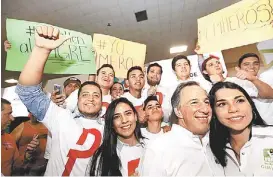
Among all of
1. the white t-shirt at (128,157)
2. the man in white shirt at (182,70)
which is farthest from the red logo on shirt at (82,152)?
the man in white shirt at (182,70)

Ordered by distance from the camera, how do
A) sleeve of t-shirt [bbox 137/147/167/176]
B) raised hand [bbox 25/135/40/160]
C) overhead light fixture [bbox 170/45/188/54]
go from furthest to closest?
1. overhead light fixture [bbox 170/45/188/54]
2. raised hand [bbox 25/135/40/160]
3. sleeve of t-shirt [bbox 137/147/167/176]

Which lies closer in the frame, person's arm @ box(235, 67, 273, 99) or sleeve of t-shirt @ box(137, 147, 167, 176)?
sleeve of t-shirt @ box(137, 147, 167, 176)

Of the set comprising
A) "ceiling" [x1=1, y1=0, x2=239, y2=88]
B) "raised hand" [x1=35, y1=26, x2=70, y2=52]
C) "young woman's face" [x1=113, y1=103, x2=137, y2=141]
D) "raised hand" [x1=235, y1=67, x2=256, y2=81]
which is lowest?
"young woman's face" [x1=113, y1=103, x2=137, y2=141]

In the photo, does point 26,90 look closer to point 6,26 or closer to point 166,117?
point 6,26

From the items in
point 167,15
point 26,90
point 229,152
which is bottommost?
point 229,152

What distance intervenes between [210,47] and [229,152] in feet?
1.97

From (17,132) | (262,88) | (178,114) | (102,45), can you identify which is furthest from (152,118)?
(17,132)

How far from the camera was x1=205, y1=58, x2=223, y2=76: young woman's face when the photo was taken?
57.7 inches

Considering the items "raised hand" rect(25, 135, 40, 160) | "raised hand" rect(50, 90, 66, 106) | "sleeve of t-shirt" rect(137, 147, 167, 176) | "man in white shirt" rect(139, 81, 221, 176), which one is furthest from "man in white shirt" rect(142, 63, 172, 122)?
"raised hand" rect(25, 135, 40, 160)

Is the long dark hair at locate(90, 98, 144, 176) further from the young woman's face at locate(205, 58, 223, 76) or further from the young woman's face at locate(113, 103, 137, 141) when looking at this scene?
the young woman's face at locate(205, 58, 223, 76)

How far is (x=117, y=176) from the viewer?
122 cm

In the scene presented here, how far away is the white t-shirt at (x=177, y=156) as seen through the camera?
107cm

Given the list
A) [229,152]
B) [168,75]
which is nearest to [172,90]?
[168,75]

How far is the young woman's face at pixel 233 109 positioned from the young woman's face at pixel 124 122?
0.44m
